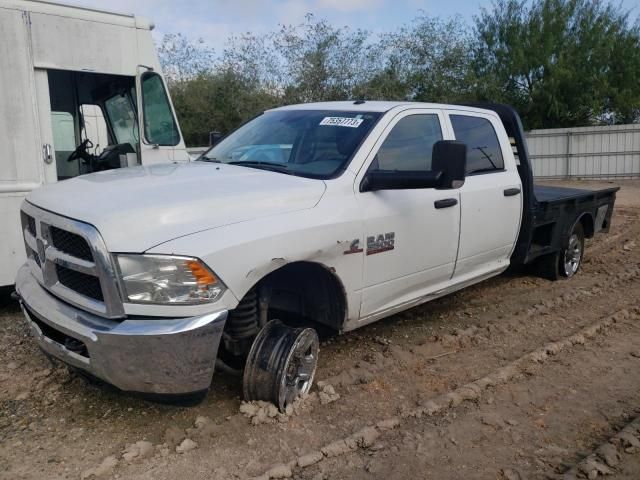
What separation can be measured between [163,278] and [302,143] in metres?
1.82

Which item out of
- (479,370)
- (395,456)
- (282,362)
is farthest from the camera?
(479,370)

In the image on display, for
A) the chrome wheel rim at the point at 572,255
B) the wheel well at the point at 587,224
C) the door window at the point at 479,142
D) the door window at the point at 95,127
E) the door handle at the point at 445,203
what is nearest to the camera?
the door handle at the point at 445,203

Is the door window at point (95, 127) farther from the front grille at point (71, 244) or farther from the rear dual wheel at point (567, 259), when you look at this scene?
the rear dual wheel at point (567, 259)

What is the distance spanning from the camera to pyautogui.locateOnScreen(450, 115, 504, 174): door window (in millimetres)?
5270

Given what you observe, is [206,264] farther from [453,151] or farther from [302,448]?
[453,151]

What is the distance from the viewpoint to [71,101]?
23.5 feet

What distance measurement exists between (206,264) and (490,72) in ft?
84.1

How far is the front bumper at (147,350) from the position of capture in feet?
9.86

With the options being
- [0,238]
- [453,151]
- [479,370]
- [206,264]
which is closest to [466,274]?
[479,370]

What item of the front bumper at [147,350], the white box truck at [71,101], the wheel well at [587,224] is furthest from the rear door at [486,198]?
the white box truck at [71,101]

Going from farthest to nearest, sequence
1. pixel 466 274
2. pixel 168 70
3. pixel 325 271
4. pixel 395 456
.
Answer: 1. pixel 168 70
2. pixel 466 274
3. pixel 325 271
4. pixel 395 456

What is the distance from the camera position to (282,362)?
358 centimetres

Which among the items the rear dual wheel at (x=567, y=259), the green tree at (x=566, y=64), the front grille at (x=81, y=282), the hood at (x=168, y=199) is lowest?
the rear dual wheel at (x=567, y=259)

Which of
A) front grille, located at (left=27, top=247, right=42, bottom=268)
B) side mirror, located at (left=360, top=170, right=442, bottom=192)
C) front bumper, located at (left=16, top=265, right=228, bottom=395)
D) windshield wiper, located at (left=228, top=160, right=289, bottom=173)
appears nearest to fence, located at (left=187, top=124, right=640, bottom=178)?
side mirror, located at (left=360, top=170, right=442, bottom=192)
